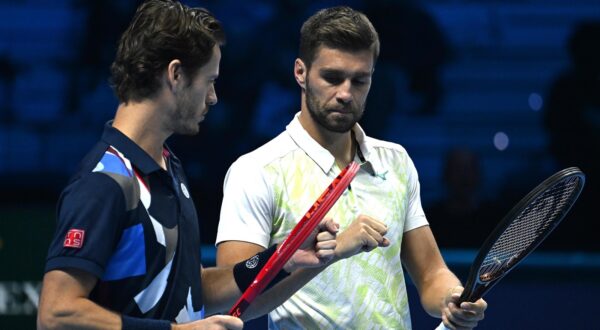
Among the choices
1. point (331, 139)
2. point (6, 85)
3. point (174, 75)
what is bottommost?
point (6, 85)

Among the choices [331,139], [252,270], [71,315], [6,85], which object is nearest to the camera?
[71,315]

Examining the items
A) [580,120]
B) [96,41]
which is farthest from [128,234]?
[580,120]

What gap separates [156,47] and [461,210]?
360 cm

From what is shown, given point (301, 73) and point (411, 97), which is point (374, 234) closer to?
point (301, 73)

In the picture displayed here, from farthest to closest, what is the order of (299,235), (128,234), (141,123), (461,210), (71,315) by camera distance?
1. (461,210)
2. (299,235)
3. (141,123)
4. (128,234)
5. (71,315)

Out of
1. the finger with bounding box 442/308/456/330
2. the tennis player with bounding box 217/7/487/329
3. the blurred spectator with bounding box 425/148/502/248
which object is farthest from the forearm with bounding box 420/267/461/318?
the blurred spectator with bounding box 425/148/502/248

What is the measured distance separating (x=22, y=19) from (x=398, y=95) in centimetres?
202

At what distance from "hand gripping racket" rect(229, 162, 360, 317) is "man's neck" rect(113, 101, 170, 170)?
0.40 metres

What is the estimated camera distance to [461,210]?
6.21m

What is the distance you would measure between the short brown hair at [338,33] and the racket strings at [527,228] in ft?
2.28

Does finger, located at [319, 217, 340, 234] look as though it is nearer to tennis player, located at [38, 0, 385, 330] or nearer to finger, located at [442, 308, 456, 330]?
tennis player, located at [38, 0, 385, 330]

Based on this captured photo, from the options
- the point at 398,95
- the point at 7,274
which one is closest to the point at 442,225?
the point at 398,95

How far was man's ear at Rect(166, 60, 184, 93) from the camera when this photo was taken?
2842 millimetres

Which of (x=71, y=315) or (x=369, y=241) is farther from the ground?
(x=369, y=241)
